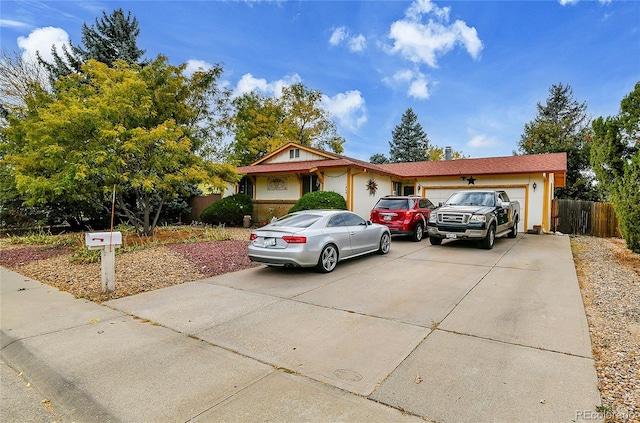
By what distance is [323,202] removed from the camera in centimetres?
1429

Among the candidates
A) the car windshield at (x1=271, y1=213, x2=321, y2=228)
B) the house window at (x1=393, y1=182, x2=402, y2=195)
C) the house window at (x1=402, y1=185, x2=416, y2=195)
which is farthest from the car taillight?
the house window at (x1=402, y1=185, x2=416, y2=195)

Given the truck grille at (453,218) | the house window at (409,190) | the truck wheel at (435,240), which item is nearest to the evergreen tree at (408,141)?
the house window at (409,190)

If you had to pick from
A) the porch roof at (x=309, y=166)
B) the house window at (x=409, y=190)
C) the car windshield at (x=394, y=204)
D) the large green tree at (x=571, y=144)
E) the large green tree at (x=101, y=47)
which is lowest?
the car windshield at (x=394, y=204)

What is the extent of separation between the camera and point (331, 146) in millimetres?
34344

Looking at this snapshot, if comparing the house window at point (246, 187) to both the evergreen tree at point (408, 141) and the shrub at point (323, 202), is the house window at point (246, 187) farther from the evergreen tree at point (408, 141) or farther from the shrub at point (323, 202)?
the evergreen tree at point (408, 141)

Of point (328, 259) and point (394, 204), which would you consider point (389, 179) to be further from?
point (328, 259)

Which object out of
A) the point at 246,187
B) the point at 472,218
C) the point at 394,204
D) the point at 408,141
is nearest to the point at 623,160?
the point at 472,218

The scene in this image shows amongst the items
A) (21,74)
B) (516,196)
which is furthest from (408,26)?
(21,74)

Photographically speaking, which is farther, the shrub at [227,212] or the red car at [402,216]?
the shrub at [227,212]

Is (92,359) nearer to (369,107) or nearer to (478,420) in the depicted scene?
(478,420)

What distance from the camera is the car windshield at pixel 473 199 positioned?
11192 mm

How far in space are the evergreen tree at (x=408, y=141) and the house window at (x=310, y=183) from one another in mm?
27682

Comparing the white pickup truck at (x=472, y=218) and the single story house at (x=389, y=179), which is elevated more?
the single story house at (x=389, y=179)

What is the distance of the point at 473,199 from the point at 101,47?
23564mm
